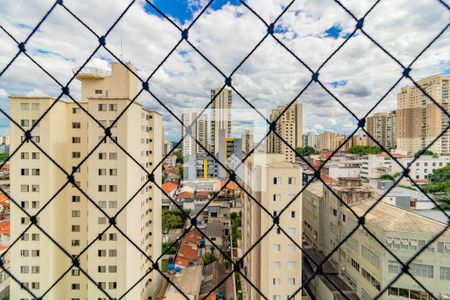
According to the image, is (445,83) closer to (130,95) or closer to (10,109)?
(130,95)

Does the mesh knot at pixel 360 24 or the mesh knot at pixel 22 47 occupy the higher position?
the mesh knot at pixel 360 24

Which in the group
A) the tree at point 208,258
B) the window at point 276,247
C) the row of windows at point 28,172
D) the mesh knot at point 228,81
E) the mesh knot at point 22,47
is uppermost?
the mesh knot at point 22,47

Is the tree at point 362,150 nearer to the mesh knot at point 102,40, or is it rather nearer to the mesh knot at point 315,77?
the mesh knot at point 315,77

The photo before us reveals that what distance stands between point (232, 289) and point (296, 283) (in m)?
2.17

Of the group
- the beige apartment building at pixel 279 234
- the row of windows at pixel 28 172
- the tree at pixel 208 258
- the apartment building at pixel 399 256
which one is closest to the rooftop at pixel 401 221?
the apartment building at pixel 399 256

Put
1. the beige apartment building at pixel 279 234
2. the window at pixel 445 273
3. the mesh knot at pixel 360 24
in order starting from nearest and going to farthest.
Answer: the mesh knot at pixel 360 24
the window at pixel 445 273
the beige apartment building at pixel 279 234

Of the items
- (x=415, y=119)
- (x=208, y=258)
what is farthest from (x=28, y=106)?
(x=415, y=119)

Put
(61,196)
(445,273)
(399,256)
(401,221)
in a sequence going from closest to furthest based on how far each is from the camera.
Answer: (445,273), (399,256), (401,221), (61,196)

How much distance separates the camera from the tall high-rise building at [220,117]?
324cm

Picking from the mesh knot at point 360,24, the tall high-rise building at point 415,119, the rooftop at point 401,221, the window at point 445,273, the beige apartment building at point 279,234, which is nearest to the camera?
the mesh knot at point 360,24

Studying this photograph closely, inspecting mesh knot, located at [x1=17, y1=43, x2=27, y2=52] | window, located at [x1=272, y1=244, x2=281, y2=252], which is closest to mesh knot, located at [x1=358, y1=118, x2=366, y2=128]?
mesh knot, located at [x1=17, y1=43, x2=27, y2=52]

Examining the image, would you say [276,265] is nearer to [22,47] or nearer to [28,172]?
[22,47]

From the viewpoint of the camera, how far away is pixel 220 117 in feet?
11.0

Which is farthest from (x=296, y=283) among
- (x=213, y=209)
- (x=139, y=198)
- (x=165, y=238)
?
(x=213, y=209)
